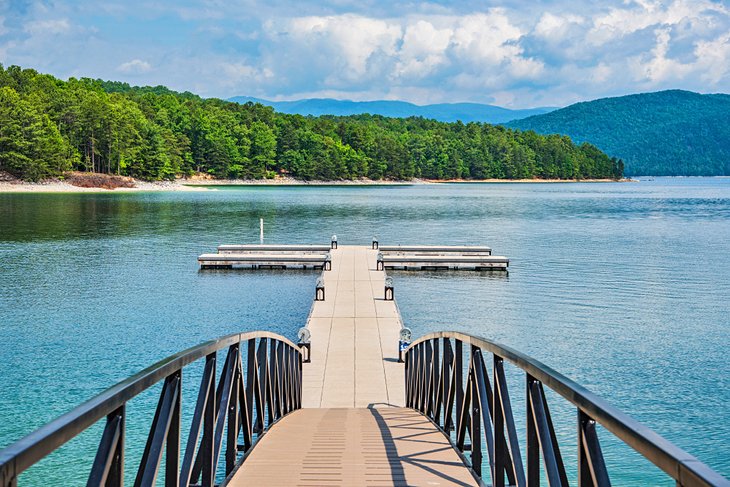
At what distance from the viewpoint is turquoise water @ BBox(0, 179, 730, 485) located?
13.2 metres

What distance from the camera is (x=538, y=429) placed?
3.33m

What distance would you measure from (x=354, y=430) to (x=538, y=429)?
407 centimetres

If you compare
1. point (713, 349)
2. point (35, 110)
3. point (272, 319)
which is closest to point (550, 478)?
point (713, 349)

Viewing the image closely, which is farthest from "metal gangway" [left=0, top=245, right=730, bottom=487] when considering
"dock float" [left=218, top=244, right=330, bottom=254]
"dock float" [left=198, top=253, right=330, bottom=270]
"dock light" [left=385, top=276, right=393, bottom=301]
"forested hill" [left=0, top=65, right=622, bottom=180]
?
"forested hill" [left=0, top=65, right=622, bottom=180]

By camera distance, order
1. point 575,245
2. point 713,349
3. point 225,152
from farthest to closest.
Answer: point 225,152 < point 575,245 < point 713,349

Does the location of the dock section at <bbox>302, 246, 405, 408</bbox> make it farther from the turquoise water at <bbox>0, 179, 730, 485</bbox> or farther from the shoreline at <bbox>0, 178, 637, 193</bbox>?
the shoreline at <bbox>0, 178, 637, 193</bbox>

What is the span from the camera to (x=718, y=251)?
39219 millimetres

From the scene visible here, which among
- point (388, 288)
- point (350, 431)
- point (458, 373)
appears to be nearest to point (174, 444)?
point (458, 373)

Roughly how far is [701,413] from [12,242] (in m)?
35.3

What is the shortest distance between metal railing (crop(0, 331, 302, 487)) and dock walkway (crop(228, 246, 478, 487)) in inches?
12.6

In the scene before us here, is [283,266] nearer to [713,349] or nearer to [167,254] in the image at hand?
[167,254]

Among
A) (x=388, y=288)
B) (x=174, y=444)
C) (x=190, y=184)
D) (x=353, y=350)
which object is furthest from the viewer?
(x=190, y=184)

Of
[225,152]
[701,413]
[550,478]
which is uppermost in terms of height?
[225,152]

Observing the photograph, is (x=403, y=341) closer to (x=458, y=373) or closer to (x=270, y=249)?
(x=458, y=373)
